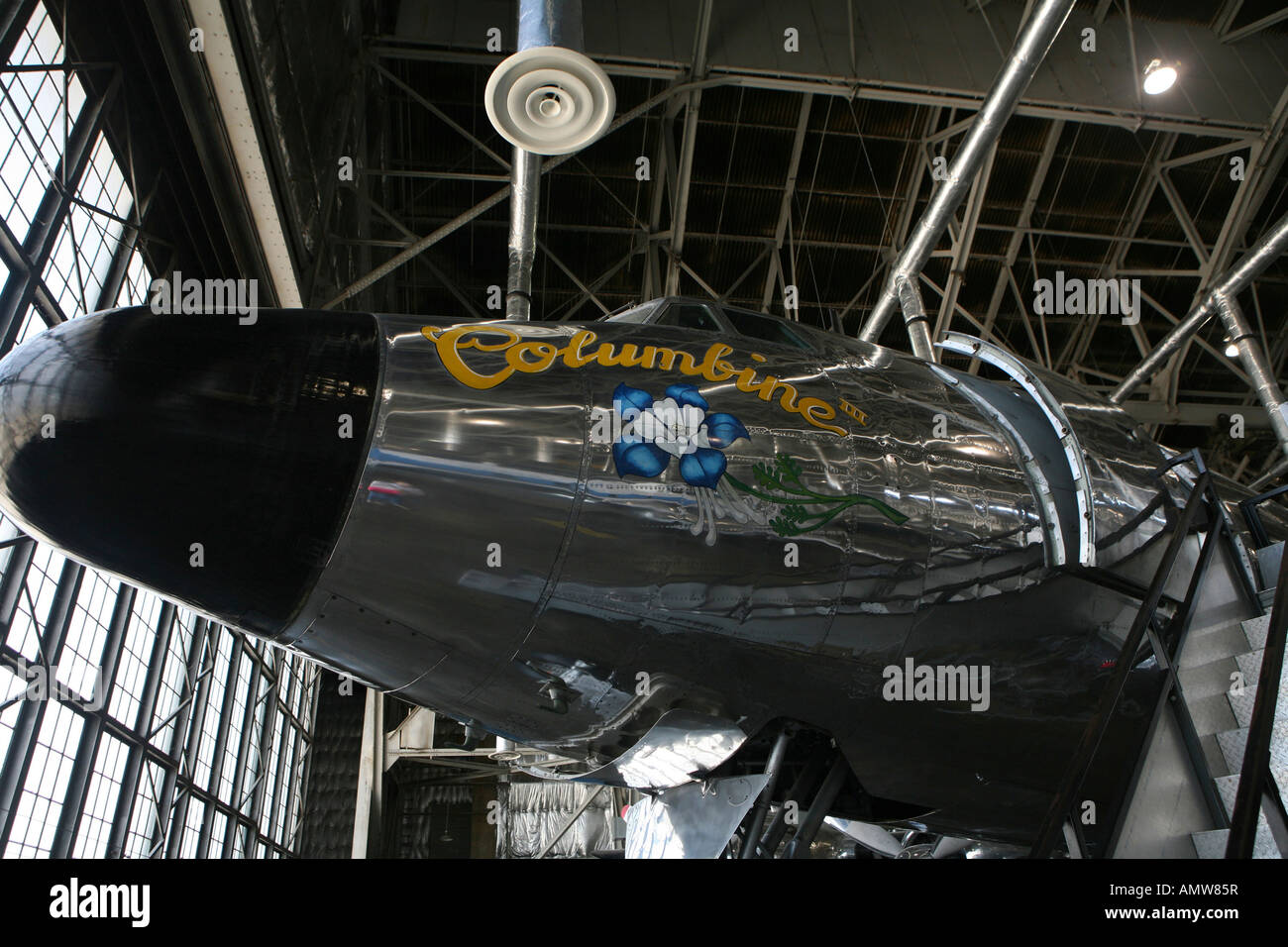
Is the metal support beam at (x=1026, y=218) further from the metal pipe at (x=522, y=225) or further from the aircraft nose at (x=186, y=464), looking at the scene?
the aircraft nose at (x=186, y=464)

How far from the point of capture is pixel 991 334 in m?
22.7

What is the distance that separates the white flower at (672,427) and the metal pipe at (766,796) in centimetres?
139

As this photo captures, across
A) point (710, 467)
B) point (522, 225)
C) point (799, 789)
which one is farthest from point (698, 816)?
point (522, 225)

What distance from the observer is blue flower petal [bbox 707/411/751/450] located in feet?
13.9

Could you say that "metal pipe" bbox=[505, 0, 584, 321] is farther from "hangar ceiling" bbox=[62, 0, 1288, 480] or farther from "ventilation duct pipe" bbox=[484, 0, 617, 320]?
"hangar ceiling" bbox=[62, 0, 1288, 480]

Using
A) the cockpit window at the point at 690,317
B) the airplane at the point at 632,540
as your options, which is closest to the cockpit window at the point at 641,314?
the cockpit window at the point at 690,317

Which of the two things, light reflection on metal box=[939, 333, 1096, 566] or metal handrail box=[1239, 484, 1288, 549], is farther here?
metal handrail box=[1239, 484, 1288, 549]

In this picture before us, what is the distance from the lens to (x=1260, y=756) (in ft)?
11.2

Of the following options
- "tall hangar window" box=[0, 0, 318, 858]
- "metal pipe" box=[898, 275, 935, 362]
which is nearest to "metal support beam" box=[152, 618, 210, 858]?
"tall hangar window" box=[0, 0, 318, 858]

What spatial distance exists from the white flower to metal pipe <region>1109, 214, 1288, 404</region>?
1195 cm

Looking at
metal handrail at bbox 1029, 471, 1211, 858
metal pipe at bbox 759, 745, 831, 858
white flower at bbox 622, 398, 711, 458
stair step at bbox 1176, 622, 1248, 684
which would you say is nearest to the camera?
metal handrail at bbox 1029, 471, 1211, 858

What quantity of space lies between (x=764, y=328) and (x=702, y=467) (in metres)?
1.70
